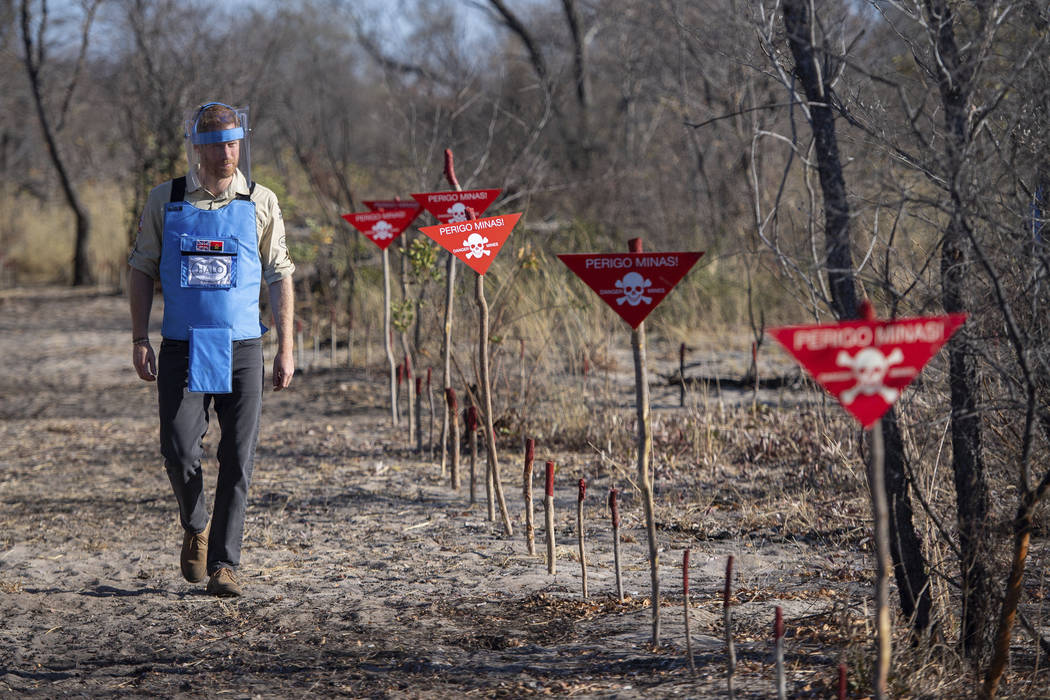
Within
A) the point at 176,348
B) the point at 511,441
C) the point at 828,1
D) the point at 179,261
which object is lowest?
the point at 511,441

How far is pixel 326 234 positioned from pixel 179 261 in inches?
276

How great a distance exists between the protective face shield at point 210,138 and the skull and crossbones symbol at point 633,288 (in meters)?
1.47

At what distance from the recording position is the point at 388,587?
171 inches

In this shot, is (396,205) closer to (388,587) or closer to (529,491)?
(529,491)

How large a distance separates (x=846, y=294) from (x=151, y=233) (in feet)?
7.79

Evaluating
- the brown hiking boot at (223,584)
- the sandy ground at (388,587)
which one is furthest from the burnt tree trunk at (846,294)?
the brown hiking boot at (223,584)

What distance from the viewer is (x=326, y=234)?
10875 millimetres

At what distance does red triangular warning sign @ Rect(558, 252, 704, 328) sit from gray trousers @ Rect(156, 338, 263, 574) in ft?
4.21

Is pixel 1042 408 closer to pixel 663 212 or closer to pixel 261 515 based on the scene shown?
pixel 261 515

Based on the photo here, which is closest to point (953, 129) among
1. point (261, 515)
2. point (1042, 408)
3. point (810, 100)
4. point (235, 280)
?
point (810, 100)

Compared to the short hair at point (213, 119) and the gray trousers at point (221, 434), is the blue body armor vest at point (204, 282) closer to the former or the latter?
the gray trousers at point (221, 434)

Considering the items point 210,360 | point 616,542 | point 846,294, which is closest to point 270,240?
point 210,360

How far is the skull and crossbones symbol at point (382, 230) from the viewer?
698 centimetres

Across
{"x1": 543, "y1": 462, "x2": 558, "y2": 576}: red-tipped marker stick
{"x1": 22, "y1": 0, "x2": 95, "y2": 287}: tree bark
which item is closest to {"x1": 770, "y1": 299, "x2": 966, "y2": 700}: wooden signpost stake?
{"x1": 543, "y1": 462, "x2": 558, "y2": 576}: red-tipped marker stick
